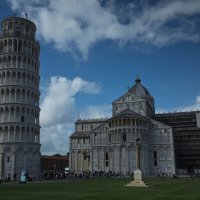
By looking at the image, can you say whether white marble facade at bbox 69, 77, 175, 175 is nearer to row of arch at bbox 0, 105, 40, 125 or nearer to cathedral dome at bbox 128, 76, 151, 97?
cathedral dome at bbox 128, 76, 151, 97

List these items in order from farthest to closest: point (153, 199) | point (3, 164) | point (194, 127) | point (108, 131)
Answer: point (194, 127) < point (108, 131) < point (3, 164) < point (153, 199)

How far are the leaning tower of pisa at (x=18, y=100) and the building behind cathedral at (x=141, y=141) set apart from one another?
25.4m

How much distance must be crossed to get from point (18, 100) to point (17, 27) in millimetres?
18867

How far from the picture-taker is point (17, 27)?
81.5 meters

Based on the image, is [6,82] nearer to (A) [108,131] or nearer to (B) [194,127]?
(A) [108,131]

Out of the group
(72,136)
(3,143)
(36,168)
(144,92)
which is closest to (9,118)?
(3,143)

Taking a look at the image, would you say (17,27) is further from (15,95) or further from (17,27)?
(15,95)

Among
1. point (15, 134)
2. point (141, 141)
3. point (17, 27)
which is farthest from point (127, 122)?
point (17, 27)

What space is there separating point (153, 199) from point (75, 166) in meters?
90.9

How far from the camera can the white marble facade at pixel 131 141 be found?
92.4 meters

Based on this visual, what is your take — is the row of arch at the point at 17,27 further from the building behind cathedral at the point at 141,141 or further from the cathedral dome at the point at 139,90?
the cathedral dome at the point at 139,90

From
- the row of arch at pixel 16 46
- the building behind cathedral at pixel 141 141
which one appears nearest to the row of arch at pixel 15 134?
the row of arch at pixel 16 46

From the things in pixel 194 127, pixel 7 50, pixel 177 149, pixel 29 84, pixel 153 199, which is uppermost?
pixel 7 50

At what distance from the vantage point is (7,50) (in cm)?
7875
